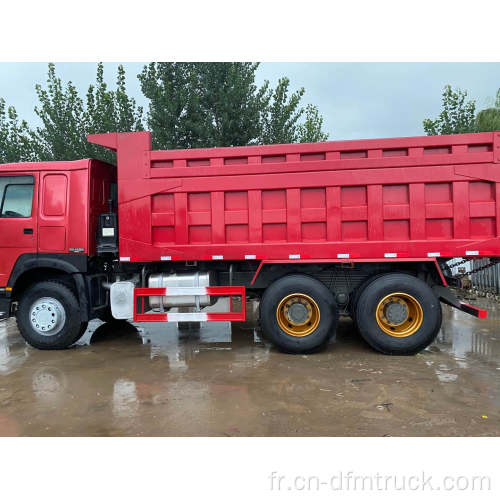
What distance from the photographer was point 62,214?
5.97 m

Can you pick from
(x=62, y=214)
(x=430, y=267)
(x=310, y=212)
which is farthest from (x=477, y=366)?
(x=62, y=214)

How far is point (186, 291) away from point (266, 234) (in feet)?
4.71

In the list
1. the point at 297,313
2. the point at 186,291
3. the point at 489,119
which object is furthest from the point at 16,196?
the point at 489,119

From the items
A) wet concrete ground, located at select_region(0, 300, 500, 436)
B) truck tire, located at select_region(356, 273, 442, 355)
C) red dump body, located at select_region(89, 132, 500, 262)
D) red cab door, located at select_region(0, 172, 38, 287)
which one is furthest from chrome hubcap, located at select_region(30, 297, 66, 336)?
truck tire, located at select_region(356, 273, 442, 355)

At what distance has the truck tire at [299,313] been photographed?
5492mm

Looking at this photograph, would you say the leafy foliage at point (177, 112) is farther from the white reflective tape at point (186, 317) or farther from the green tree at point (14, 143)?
the white reflective tape at point (186, 317)

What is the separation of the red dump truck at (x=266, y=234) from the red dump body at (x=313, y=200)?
0.02 m

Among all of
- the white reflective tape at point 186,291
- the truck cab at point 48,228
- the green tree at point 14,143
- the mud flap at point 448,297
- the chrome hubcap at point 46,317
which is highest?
the green tree at point 14,143

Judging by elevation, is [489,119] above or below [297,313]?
above

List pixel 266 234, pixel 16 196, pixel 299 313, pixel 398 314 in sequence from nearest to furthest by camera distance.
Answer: pixel 398 314, pixel 299 313, pixel 266 234, pixel 16 196

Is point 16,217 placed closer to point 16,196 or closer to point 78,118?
point 16,196

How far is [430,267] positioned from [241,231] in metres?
2.76

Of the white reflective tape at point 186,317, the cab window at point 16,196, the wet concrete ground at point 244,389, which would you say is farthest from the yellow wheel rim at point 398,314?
the cab window at point 16,196

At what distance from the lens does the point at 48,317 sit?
19.6 feet
